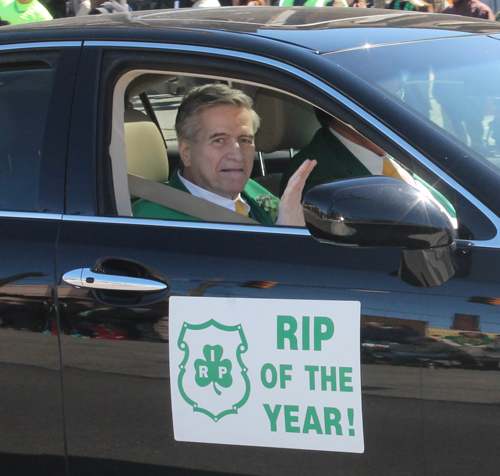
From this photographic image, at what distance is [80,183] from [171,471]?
0.77 meters

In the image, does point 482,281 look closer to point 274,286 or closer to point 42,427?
point 274,286

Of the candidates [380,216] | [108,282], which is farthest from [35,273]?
[380,216]

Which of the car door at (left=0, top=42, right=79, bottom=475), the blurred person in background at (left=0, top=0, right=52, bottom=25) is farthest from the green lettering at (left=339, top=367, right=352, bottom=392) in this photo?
the blurred person in background at (left=0, top=0, right=52, bottom=25)

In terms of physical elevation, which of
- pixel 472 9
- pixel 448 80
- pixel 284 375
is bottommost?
pixel 284 375

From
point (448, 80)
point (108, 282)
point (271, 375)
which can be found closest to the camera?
point (271, 375)

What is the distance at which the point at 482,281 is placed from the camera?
5.30 feet

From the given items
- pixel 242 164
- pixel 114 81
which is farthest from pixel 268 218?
pixel 114 81

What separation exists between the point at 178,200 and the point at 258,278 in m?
0.59

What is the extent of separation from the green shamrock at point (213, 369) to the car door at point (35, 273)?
0.37 meters

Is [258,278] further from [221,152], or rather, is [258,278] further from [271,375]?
[221,152]

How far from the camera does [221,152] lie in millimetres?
2529

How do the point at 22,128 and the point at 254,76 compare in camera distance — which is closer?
the point at 254,76

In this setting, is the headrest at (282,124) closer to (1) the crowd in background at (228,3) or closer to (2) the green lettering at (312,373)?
(2) the green lettering at (312,373)

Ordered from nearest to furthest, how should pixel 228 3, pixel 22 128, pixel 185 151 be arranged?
pixel 22 128 < pixel 185 151 < pixel 228 3
